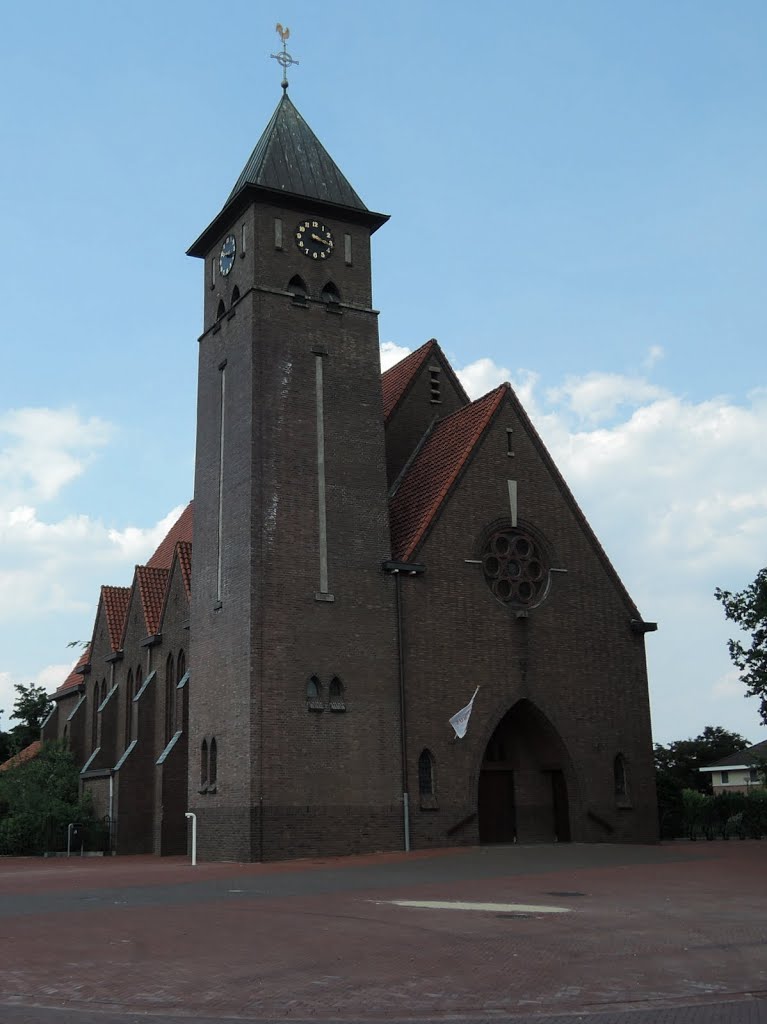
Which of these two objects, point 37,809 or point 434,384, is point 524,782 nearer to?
point 434,384

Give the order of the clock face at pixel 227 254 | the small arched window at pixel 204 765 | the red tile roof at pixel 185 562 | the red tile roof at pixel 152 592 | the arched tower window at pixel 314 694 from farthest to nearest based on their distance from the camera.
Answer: the red tile roof at pixel 152 592 < the red tile roof at pixel 185 562 < the clock face at pixel 227 254 < the small arched window at pixel 204 765 < the arched tower window at pixel 314 694

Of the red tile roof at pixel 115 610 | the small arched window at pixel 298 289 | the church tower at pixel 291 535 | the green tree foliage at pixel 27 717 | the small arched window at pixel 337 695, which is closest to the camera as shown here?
the church tower at pixel 291 535

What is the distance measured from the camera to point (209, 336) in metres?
37.3

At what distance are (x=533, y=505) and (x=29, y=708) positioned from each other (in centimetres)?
5037

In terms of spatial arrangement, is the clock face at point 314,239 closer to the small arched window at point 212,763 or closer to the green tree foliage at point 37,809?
the small arched window at point 212,763

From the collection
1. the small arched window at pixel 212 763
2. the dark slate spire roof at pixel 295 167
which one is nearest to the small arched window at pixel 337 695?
the small arched window at pixel 212 763

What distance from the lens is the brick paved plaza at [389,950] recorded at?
10.0 metres

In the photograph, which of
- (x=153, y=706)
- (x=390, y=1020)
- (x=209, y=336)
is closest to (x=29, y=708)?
(x=153, y=706)

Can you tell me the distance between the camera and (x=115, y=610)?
164ft

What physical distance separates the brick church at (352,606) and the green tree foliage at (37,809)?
A: 2326 millimetres

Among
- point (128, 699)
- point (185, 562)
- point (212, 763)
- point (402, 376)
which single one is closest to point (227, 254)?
point (402, 376)

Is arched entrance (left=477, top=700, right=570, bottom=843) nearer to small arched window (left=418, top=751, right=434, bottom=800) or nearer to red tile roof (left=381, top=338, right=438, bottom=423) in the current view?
small arched window (left=418, top=751, right=434, bottom=800)

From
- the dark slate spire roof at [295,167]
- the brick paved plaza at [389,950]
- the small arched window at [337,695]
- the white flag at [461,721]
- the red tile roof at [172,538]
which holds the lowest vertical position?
the brick paved plaza at [389,950]

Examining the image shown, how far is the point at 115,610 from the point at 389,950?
39118 mm
